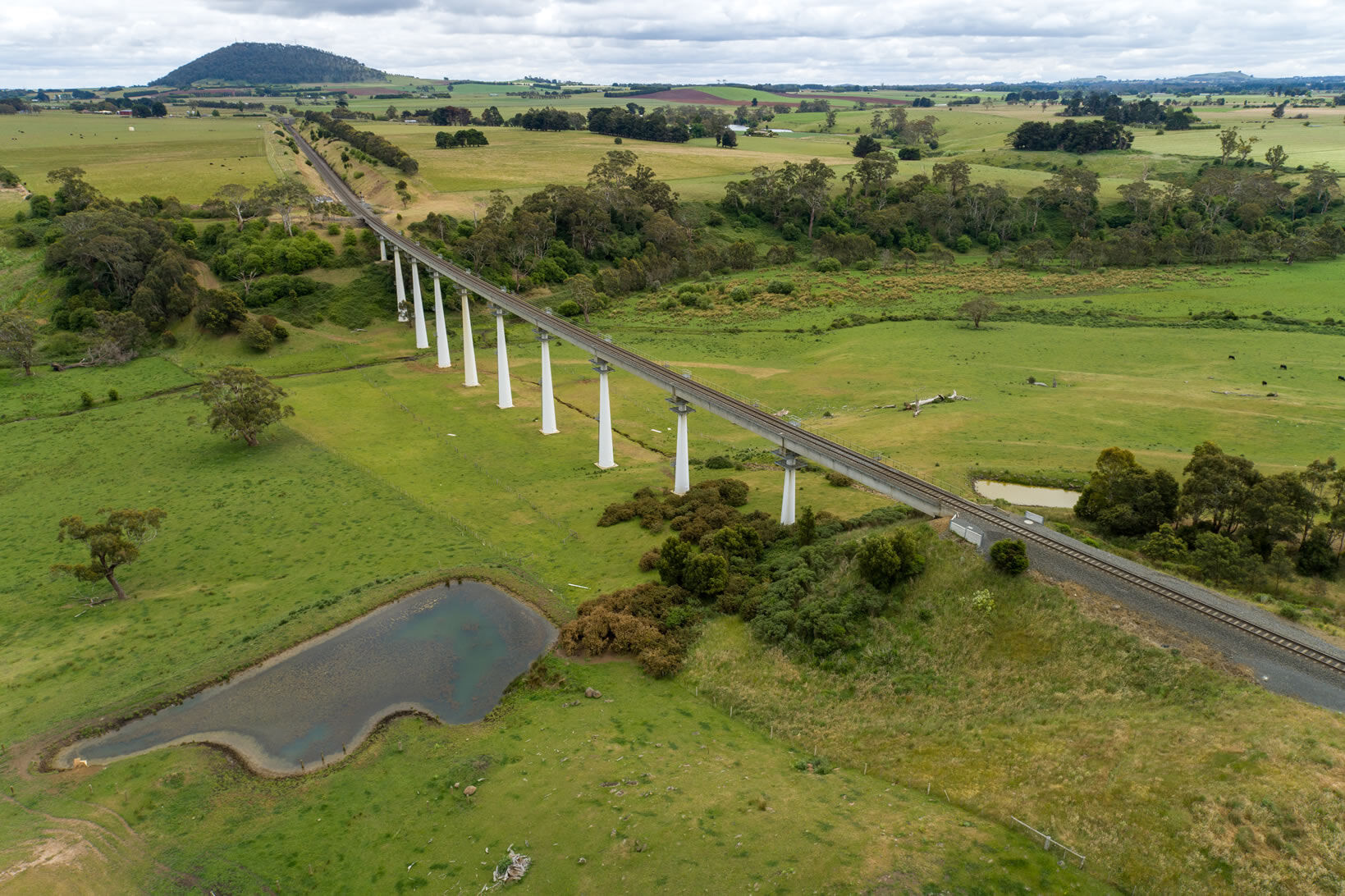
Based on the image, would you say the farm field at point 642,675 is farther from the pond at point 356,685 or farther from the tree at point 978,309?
the tree at point 978,309

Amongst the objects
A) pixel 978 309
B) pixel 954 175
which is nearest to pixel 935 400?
pixel 978 309

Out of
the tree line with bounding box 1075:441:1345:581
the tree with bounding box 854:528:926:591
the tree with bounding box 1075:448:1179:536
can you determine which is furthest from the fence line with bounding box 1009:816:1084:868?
the tree with bounding box 1075:448:1179:536

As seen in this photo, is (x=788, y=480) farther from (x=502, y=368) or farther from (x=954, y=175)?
(x=954, y=175)

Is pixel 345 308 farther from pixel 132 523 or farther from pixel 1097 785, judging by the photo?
pixel 1097 785

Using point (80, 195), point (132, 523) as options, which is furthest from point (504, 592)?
point (80, 195)

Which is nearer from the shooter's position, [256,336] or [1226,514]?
[1226,514]

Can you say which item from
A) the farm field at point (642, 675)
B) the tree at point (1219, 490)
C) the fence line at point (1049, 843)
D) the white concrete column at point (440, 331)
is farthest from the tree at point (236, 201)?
the fence line at point (1049, 843)
